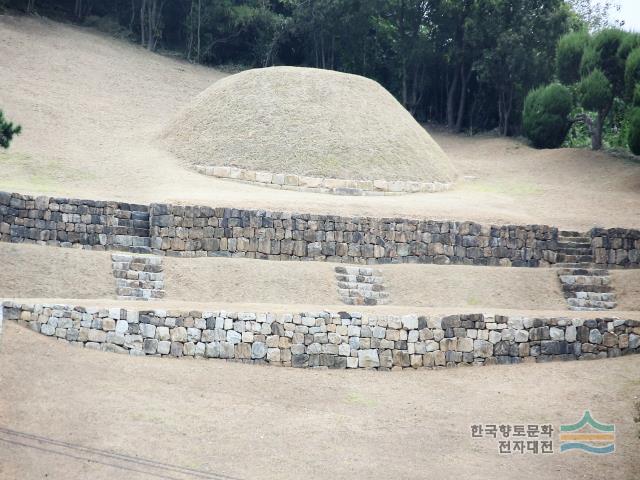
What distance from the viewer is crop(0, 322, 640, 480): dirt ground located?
17969 millimetres

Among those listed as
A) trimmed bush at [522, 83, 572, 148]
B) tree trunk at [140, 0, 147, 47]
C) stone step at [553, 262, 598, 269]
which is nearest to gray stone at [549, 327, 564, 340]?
stone step at [553, 262, 598, 269]

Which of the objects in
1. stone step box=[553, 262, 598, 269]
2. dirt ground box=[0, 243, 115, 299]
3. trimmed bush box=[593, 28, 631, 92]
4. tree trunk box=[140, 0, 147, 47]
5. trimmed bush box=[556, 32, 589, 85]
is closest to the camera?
dirt ground box=[0, 243, 115, 299]

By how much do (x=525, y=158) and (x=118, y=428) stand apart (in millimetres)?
33426

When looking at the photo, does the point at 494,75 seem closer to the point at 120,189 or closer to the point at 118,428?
the point at 120,189

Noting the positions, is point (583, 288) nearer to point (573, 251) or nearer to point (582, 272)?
point (582, 272)

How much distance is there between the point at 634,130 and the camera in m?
43.1

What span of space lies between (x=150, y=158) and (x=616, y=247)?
1679cm

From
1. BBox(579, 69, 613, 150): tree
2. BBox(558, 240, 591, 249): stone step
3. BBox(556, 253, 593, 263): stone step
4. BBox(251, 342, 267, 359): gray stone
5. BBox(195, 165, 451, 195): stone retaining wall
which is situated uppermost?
BBox(579, 69, 613, 150): tree

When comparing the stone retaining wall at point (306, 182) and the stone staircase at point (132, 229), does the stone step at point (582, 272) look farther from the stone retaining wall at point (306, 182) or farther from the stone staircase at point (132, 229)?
the stone staircase at point (132, 229)

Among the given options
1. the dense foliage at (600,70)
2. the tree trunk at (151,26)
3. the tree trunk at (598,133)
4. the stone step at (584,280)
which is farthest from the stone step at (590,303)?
the tree trunk at (151,26)

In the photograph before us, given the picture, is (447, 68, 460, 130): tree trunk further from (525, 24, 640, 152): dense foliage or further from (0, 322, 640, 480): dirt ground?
(0, 322, 640, 480): dirt ground

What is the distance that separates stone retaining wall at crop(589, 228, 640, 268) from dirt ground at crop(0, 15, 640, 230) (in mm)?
1510

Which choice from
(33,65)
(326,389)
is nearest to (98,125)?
(33,65)

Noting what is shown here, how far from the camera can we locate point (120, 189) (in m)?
36.6
